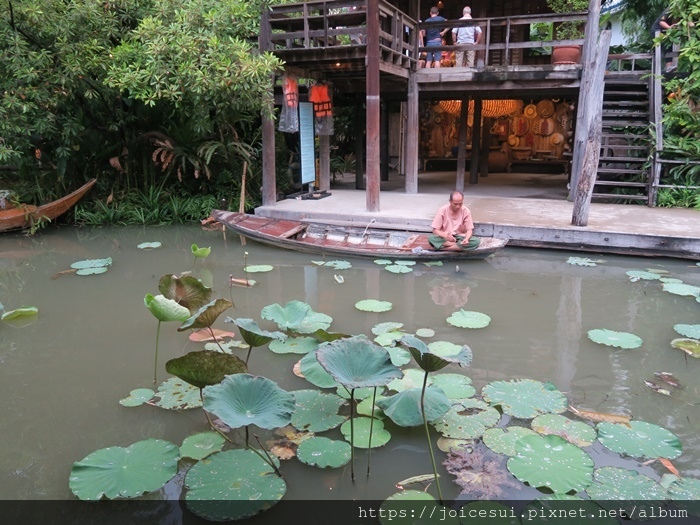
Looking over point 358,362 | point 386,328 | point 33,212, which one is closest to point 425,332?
point 386,328

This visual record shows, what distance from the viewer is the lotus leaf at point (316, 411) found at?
3.35m

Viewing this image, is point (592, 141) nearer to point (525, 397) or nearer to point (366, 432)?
point (525, 397)

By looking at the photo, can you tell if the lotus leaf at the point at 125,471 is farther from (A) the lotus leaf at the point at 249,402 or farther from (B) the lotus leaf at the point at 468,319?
(B) the lotus leaf at the point at 468,319

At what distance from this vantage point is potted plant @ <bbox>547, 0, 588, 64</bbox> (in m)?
9.80

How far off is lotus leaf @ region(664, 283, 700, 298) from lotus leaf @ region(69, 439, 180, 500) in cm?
538

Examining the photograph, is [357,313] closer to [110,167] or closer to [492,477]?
[492,477]

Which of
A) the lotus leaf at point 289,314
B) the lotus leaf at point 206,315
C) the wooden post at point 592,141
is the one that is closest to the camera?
the lotus leaf at point 206,315

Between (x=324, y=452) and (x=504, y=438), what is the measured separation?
1.06 m

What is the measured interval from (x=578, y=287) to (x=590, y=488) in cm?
397

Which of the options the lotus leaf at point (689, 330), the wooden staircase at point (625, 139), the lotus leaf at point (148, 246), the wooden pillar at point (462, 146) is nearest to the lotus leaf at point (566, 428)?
the lotus leaf at point (689, 330)

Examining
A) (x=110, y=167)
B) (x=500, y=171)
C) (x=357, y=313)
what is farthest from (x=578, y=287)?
(x=500, y=171)

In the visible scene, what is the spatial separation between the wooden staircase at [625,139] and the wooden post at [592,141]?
6.86ft

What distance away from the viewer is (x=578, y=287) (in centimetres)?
636

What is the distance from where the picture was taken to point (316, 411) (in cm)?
348
